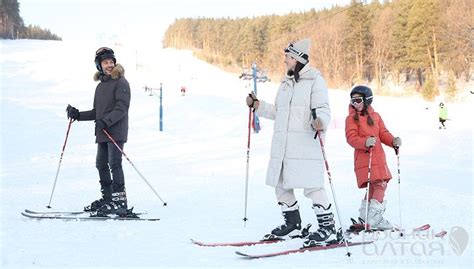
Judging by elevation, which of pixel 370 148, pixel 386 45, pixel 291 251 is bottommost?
pixel 291 251

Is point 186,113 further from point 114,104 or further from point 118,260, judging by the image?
point 118,260

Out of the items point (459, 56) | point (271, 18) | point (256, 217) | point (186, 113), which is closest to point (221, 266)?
point (256, 217)

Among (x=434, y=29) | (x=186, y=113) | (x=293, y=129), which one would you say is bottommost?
(x=186, y=113)

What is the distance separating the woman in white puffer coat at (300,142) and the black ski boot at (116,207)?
180 cm

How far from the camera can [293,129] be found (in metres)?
4.38

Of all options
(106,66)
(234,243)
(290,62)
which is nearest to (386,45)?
(106,66)

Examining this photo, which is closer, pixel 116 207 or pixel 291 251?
pixel 291 251

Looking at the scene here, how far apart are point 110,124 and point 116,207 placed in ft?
2.97

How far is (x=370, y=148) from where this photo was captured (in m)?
4.77

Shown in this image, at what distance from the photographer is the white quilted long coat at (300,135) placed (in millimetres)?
4293

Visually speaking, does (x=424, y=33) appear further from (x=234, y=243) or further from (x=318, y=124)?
(x=234, y=243)

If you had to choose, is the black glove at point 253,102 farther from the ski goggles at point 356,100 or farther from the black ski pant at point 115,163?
the black ski pant at point 115,163

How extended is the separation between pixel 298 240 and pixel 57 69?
3943cm

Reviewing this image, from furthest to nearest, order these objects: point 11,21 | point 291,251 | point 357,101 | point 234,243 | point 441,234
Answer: point 11,21 → point 357,101 → point 441,234 → point 234,243 → point 291,251
